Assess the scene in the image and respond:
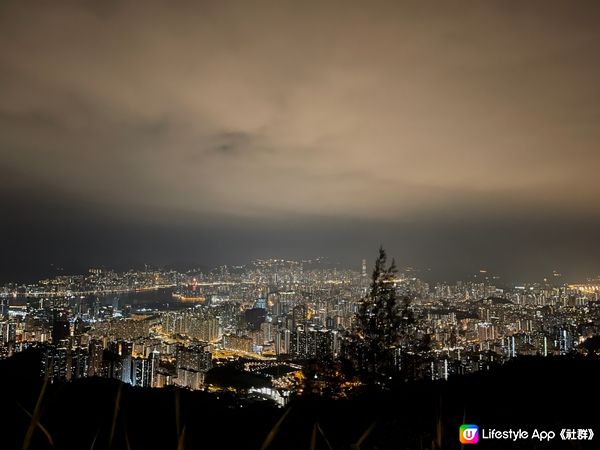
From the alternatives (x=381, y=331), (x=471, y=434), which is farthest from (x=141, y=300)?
(x=471, y=434)

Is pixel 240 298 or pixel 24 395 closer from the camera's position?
pixel 24 395

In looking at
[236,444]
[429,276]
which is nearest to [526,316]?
[429,276]

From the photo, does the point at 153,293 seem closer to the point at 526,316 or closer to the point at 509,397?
the point at 526,316

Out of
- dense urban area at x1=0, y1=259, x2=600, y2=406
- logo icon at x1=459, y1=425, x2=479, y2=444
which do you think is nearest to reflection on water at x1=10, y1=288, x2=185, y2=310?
dense urban area at x1=0, y1=259, x2=600, y2=406


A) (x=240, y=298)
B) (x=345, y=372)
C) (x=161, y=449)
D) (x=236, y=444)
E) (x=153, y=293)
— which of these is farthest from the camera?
(x=153, y=293)

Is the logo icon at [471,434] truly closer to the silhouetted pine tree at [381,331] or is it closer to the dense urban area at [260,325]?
the dense urban area at [260,325]

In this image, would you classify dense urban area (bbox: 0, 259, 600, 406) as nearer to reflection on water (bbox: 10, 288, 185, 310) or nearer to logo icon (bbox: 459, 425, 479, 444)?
reflection on water (bbox: 10, 288, 185, 310)

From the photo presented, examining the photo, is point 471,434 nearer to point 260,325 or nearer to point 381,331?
point 381,331

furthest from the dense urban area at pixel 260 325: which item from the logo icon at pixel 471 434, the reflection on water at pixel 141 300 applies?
the logo icon at pixel 471 434
